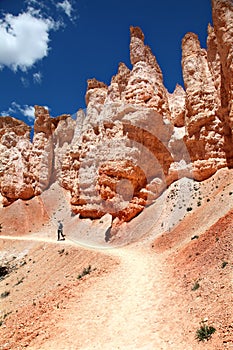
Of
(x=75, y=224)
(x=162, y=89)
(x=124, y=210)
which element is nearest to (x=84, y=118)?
(x=162, y=89)

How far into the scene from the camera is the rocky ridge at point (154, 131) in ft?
73.7

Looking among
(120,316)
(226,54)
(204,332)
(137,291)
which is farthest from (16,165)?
(204,332)

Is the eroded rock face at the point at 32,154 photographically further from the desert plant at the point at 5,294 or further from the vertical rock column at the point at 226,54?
the vertical rock column at the point at 226,54

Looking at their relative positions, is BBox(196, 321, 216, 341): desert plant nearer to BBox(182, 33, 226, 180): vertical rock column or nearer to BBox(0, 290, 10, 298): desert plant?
BBox(0, 290, 10, 298): desert plant

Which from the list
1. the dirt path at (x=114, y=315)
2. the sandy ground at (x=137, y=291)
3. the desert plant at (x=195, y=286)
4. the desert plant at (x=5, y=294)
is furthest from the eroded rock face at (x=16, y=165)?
the desert plant at (x=195, y=286)

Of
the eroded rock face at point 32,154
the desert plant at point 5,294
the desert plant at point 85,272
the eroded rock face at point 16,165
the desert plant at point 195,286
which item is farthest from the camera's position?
the eroded rock face at point 32,154

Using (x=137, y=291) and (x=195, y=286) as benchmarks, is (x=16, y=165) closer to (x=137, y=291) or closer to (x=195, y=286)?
(x=137, y=291)

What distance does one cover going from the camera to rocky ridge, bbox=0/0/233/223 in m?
22.5

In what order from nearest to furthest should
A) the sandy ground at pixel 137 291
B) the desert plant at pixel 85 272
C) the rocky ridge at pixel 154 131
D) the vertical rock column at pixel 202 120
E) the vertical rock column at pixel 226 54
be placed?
the sandy ground at pixel 137 291 < the desert plant at pixel 85 272 < the vertical rock column at pixel 226 54 < the rocky ridge at pixel 154 131 < the vertical rock column at pixel 202 120

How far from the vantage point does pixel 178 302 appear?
9.17m

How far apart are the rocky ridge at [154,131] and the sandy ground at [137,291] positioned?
13.9ft

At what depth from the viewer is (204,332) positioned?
22.3ft

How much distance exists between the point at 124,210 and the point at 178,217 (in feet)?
18.6

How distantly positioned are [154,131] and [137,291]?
694 inches
